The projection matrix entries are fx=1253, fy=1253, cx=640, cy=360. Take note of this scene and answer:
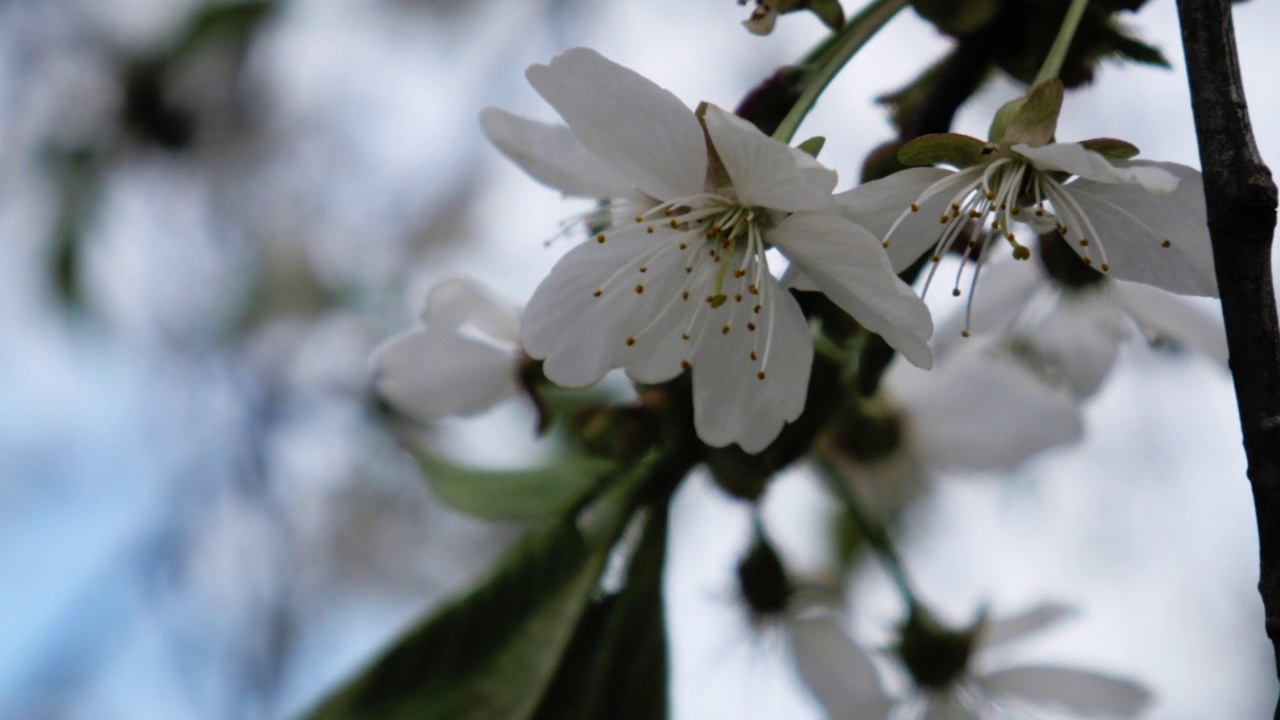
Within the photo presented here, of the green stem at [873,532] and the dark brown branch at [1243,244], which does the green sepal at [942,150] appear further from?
the green stem at [873,532]

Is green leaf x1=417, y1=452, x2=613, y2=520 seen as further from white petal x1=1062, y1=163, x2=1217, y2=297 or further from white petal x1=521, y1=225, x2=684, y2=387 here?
white petal x1=1062, y1=163, x2=1217, y2=297

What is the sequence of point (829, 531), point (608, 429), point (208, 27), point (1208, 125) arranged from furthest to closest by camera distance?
point (208, 27) → point (829, 531) → point (608, 429) → point (1208, 125)

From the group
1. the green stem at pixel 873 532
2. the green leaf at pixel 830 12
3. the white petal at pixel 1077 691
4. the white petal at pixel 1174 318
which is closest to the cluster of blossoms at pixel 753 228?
the green leaf at pixel 830 12

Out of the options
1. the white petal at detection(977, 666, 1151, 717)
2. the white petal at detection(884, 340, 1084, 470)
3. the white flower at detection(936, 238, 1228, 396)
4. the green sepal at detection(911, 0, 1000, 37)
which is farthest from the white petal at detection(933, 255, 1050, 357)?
the white petal at detection(977, 666, 1151, 717)

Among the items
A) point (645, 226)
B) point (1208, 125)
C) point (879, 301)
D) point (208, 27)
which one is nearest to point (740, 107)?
point (645, 226)

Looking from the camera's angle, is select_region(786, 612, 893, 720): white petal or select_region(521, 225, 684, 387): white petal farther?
select_region(786, 612, 893, 720): white petal

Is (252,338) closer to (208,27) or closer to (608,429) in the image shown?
(208,27)
